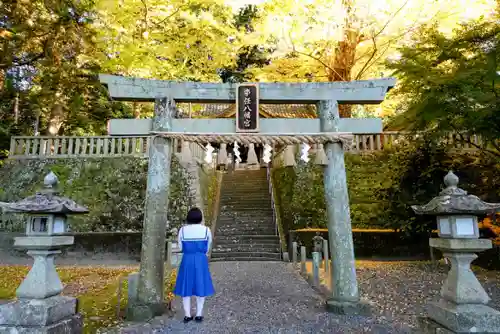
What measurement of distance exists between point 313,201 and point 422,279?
5.85m

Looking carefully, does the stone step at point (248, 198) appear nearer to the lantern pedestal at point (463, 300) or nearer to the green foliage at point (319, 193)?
the green foliage at point (319, 193)

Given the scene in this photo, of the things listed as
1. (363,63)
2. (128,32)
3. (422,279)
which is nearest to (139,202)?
(128,32)

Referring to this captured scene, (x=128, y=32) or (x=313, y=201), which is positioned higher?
(x=128, y=32)

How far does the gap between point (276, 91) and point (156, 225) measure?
3230 mm

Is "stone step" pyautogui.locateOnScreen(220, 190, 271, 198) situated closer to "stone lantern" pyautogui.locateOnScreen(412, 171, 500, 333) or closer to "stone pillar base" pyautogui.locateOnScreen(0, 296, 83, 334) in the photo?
"stone lantern" pyautogui.locateOnScreen(412, 171, 500, 333)

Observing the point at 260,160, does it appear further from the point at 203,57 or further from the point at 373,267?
the point at 373,267

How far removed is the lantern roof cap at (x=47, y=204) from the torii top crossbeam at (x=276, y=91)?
2.05 meters

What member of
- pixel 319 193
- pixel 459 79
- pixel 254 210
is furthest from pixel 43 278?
pixel 319 193

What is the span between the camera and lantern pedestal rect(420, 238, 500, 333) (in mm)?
3840

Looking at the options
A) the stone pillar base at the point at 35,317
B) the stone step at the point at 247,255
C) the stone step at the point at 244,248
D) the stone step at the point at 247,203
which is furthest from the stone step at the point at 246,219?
the stone pillar base at the point at 35,317

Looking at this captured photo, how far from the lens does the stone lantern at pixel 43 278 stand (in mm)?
4105

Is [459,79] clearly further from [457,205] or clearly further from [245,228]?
[245,228]

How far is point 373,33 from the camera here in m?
13.0

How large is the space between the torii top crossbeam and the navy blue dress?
8.26 feet
